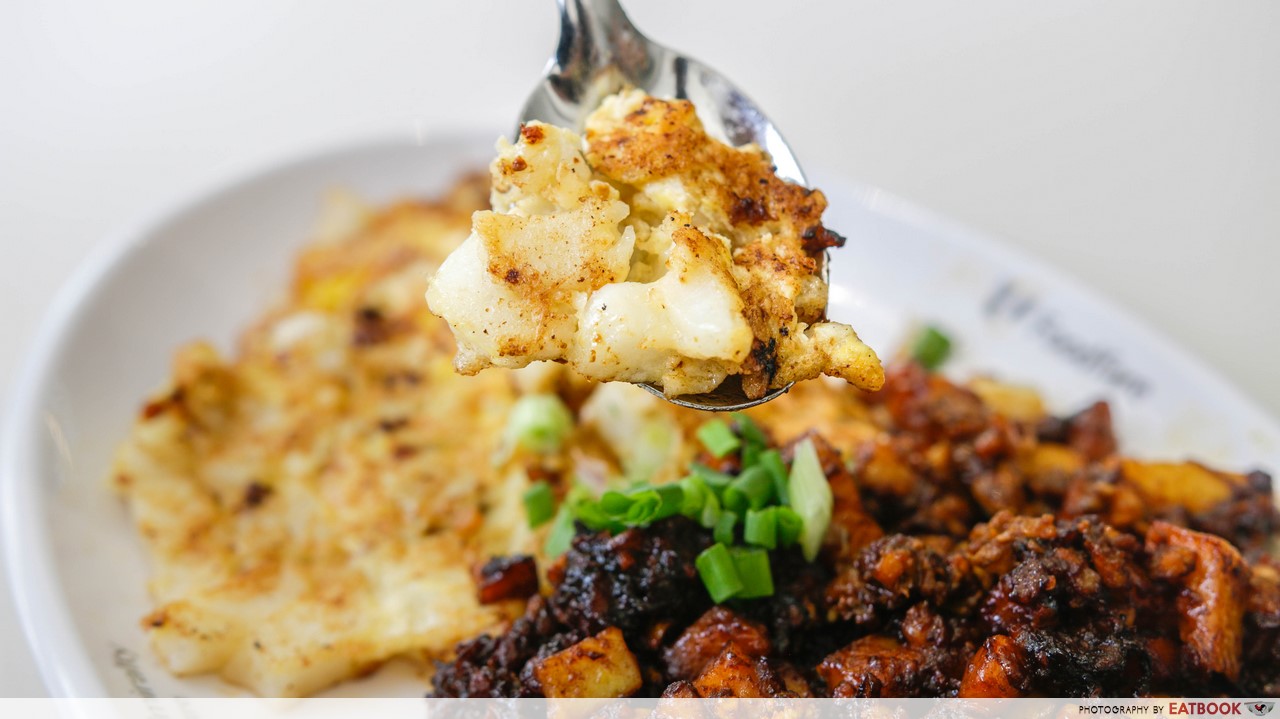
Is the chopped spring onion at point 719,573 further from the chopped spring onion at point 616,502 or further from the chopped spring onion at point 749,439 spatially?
the chopped spring onion at point 749,439

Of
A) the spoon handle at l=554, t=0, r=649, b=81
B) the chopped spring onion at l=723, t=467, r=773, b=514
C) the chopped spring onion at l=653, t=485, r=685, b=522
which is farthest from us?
the spoon handle at l=554, t=0, r=649, b=81

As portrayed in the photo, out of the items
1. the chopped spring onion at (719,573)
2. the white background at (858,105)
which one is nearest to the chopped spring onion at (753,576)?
the chopped spring onion at (719,573)

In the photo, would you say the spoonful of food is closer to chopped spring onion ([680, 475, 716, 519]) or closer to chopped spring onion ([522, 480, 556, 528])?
chopped spring onion ([680, 475, 716, 519])

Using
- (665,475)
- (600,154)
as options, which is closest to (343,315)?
(665,475)

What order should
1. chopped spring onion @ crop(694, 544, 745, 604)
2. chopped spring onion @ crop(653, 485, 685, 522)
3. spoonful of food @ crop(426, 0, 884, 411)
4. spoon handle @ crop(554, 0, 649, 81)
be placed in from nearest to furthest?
1. spoonful of food @ crop(426, 0, 884, 411)
2. chopped spring onion @ crop(694, 544, 745, 604)
3. chopped spring onion @ crop(653, 485, 685, 522)
4. spoon handle @ crop(554, 0, 649, 81)

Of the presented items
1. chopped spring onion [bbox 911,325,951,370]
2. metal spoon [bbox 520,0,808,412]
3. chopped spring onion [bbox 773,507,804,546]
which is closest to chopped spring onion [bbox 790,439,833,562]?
chopped spring onion [bbox 773,507,804,546]

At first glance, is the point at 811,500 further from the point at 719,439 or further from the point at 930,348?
the point at 930,348
